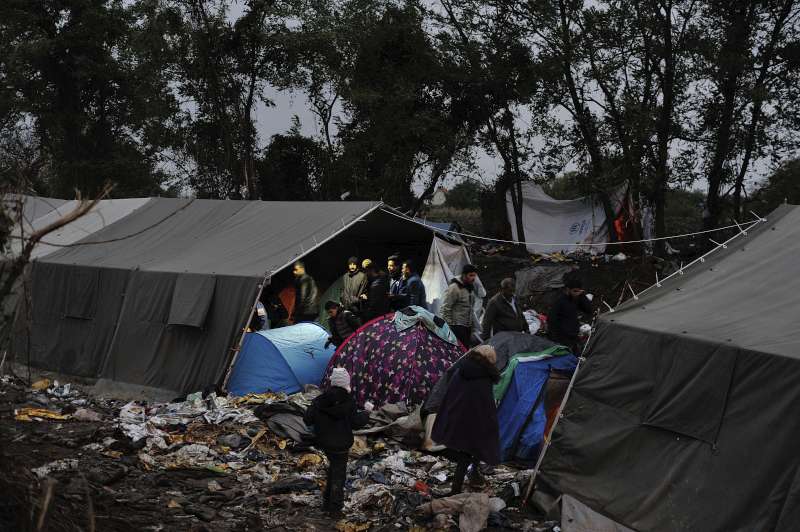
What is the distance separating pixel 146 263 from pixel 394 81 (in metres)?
12.3

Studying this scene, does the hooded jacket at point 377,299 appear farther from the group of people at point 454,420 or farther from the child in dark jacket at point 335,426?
the child in dark jacket at point 335,426

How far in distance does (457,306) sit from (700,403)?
227 inches

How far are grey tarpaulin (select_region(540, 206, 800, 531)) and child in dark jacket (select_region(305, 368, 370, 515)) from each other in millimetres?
1789

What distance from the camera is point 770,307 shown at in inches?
254

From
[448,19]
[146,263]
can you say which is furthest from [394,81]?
[146,263]

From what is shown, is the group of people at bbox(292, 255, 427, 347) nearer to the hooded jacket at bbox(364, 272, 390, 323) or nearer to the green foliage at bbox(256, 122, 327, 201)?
the hooded jacket at bbox(364, 272, 390, 323)

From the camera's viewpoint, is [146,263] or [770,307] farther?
[146,263]

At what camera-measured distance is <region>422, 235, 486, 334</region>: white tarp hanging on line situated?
50.9 feet

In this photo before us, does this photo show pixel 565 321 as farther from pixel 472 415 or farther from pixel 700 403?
pixel 700 403

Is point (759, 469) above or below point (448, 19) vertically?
below

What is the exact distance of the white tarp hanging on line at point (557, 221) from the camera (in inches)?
907

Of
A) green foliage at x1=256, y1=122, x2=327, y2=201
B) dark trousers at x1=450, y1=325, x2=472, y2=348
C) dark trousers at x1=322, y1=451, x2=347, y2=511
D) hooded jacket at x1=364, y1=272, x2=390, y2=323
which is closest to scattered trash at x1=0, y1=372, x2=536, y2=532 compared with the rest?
dark trousers at x1=322, y1=451, x2=347, y2=511

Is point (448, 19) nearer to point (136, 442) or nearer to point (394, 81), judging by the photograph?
point (394, 81)

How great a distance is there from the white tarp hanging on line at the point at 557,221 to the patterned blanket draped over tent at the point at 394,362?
42.2ft
